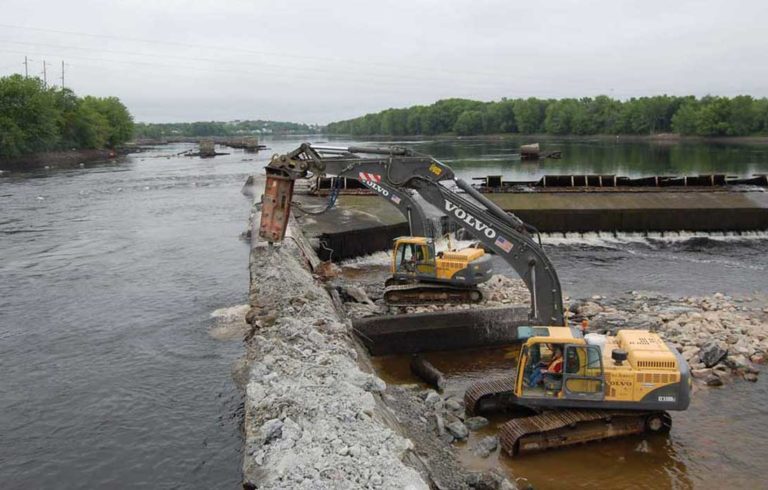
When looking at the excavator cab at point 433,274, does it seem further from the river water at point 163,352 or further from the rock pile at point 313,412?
the rock pile at point 313,412

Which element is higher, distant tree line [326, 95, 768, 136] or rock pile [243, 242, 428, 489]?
distant tree line [326, 95, 768, 136]

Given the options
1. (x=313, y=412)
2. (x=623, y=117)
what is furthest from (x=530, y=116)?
(x=313, y=412)

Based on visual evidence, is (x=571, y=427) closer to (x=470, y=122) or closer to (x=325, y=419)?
(x=325, y=419)

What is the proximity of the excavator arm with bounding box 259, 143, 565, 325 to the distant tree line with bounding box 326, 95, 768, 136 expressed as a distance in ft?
413

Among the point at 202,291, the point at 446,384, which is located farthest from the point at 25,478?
the point at 202,291

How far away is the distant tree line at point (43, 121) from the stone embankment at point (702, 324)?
80566mm

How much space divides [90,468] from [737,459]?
453 inches

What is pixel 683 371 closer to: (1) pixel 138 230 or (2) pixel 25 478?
(2) pixel 25 478

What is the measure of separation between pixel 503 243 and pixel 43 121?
296 ft

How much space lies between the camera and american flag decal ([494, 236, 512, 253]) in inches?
590

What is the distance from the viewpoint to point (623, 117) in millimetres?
148625

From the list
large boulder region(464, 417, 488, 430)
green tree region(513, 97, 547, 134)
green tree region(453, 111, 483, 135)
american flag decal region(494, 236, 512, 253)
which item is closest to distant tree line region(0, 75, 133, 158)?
american flag decal region(494, 236, 512, 253)

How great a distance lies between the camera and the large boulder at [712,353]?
15.1 metres

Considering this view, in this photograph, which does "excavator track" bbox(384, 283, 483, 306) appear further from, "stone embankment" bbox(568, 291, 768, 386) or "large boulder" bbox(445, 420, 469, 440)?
"large boulder" bbox(445, 420, 469, 440)
